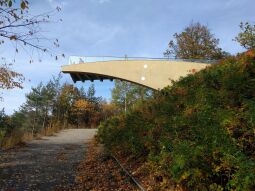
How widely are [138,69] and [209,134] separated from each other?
21.0m

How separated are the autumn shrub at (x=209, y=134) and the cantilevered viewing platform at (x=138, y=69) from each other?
13963 mm

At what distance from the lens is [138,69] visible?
1075 inches

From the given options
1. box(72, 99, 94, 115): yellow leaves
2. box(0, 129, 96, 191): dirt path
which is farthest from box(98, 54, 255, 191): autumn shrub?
box(72, 99, 94, 115): yellow leaves

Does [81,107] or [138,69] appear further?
[81,107]

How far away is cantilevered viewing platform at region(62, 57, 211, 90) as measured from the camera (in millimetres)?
26297

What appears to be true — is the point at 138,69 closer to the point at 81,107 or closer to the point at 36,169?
the point at 36,169

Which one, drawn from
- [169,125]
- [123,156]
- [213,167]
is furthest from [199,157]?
[123,156]

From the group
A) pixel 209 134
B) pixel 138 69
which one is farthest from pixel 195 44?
pixel 209 134

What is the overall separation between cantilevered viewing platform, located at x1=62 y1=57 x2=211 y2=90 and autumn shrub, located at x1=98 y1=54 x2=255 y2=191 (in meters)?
14.0

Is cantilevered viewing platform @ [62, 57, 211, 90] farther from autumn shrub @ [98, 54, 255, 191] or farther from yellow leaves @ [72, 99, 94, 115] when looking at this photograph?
yellow leaves @ [72, 99, 94, 115]

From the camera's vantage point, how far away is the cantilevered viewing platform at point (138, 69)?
26.3m

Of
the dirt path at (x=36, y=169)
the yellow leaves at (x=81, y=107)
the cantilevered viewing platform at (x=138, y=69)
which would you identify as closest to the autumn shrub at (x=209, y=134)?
the dirt path at (x=36, y=169)

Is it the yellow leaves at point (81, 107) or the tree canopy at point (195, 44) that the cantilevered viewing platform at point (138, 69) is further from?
the yellow leaves at point (81, 107)

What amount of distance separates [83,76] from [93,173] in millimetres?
19913
